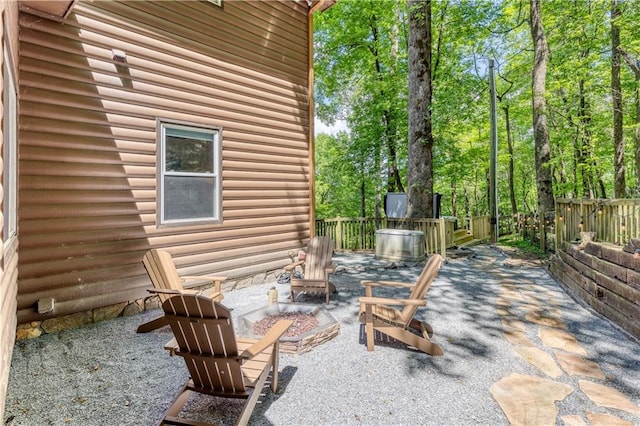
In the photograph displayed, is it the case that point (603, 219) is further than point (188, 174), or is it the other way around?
point (188, 174)

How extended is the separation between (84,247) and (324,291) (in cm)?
306

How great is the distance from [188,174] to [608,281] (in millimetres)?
5666

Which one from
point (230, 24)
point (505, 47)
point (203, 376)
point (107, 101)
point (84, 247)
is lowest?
point (203, 376)

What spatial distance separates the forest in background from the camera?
959 centimetres

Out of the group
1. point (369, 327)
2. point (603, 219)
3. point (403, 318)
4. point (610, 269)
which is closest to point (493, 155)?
point (603, 219)

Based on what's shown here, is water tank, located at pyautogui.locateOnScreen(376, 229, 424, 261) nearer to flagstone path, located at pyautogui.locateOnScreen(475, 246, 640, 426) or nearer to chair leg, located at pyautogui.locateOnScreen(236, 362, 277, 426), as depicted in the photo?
flagstone path, located at pyautogui.locateOnScreen(475, 246, 640, 426)

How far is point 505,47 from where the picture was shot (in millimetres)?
16203

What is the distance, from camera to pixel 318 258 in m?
5.11

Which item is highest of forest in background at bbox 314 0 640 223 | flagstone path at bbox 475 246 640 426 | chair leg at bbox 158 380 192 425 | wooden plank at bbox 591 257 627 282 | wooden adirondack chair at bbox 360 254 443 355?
forest in background at bbox 314 0 640 223

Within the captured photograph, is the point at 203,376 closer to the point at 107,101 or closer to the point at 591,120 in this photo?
the point at 107,101

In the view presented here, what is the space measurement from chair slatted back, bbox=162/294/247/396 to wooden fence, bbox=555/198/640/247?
4842mm

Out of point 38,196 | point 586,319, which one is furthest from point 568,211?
point 38,196

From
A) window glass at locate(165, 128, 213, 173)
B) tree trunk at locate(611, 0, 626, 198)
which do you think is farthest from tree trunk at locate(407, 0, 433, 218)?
window glass at locate(165, 128, 213, 173)

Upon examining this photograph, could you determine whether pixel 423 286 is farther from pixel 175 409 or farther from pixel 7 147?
pixel 7 147
